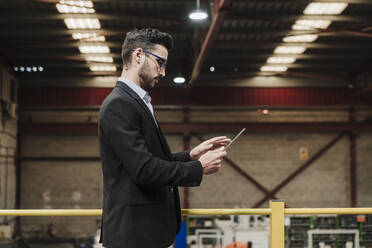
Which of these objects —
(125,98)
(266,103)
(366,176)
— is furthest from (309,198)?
(125,98)

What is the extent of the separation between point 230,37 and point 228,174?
251 inches

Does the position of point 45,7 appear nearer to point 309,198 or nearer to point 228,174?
point 228,174

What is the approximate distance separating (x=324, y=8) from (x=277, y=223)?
7.63m

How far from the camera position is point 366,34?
392 inches

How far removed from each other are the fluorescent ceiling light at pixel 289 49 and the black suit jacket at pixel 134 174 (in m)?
11.0

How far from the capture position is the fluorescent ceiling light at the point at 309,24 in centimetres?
1003

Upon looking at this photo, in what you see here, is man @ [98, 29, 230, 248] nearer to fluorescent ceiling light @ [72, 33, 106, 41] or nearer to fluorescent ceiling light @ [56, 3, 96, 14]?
fluorescent ceiling light @ [56, 3, 96, 14]

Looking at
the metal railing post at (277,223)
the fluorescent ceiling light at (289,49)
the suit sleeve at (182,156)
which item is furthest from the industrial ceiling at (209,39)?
the suit sleeve at (182,156)

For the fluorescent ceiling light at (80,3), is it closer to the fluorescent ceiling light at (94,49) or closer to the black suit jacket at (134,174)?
the fluorescent ceiling light at (94,49)

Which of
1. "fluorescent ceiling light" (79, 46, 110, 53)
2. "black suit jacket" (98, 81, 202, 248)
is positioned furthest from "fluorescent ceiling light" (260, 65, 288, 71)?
"black suit jacket" (98, 81, 202, 248)

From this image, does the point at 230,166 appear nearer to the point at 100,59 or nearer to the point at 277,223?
the point at 100,59

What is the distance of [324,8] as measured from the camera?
9.38m

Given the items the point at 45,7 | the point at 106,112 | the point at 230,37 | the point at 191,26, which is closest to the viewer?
the point at 106,112

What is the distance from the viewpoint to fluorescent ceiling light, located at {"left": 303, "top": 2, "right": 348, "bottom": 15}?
9.15 meters
